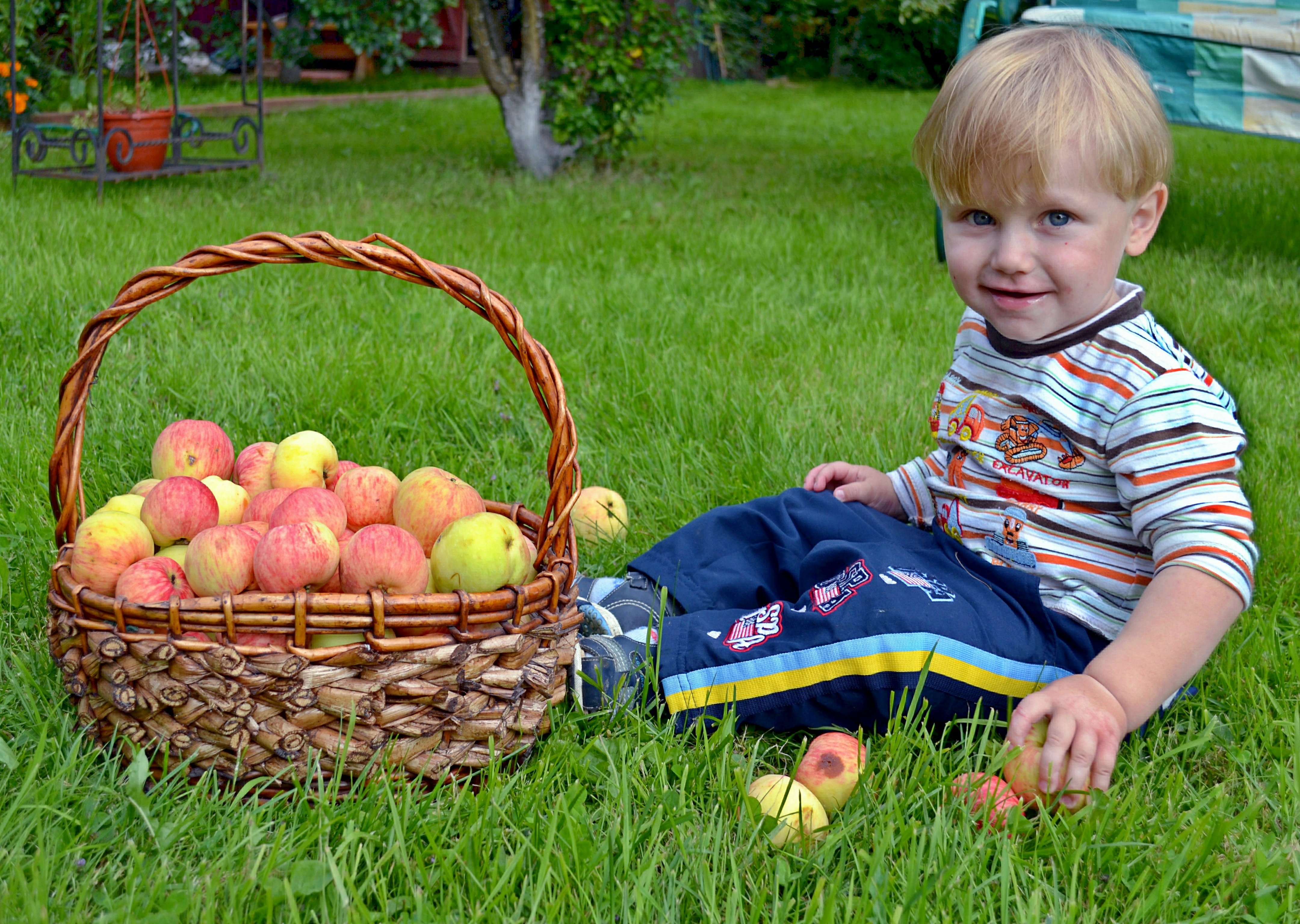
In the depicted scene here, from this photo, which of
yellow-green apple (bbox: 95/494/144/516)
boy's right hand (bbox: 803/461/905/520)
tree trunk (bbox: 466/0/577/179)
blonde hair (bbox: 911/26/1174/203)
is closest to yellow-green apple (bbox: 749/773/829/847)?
boy's right hand (bbox: 803/461/905/520)

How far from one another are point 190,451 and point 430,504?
45cm

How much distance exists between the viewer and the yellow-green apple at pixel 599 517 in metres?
2.21

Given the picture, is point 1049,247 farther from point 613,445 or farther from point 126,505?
point 126,505

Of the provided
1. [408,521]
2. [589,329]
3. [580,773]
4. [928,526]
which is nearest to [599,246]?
[589,329]

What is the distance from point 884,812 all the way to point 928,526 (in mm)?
819

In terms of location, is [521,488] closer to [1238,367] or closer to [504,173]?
[1238,367]

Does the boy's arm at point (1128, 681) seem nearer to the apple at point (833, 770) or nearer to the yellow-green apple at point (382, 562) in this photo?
the apple at point (833, 770)

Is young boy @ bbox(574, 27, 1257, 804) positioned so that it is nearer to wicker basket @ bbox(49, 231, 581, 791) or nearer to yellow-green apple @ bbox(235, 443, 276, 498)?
wicker basket @ bbox(49, 231, 581, 791)

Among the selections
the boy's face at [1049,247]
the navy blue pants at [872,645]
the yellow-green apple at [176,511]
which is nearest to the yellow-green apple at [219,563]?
the yellow-green apple at [176,511]

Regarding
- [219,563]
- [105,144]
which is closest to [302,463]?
[219,563]

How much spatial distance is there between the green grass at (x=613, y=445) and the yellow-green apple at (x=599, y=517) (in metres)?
0.07

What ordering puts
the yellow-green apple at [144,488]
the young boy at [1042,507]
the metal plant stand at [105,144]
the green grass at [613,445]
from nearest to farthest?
the green grass at [613,445] → the young boy at [1042,507] → the yellow-green apple at [144,488] → the metal plant stand at [105,144]

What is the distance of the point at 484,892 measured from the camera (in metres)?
1.19

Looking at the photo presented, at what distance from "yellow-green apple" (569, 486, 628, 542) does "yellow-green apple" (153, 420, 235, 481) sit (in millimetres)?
705
